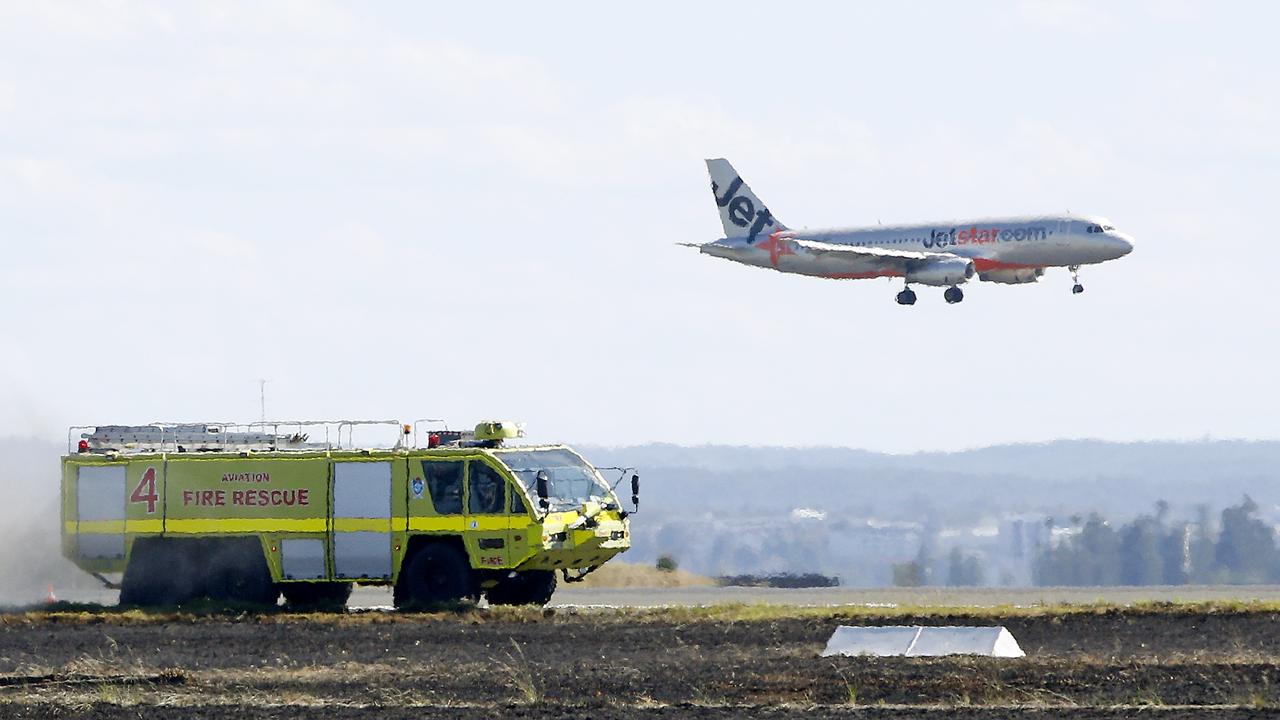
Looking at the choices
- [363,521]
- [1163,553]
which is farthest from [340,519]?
[1163,553]

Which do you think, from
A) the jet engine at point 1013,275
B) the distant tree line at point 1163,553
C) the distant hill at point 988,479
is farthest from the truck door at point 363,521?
A: the distant hill at point 988,479

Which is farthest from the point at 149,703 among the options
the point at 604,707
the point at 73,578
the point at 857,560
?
the point at 857,560

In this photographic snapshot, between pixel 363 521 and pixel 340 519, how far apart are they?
344 millimetres

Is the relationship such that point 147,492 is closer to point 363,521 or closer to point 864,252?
point 363,521

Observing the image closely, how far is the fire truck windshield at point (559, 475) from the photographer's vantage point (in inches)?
1133

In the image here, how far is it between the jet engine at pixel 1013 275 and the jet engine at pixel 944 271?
1164mm

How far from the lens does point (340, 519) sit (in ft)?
96.2

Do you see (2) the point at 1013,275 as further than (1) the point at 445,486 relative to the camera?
Yes

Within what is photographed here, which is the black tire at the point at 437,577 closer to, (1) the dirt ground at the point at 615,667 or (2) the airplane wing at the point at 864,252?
(1) the dirt ground at the point at 615,667

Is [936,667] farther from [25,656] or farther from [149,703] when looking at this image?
[25,656]

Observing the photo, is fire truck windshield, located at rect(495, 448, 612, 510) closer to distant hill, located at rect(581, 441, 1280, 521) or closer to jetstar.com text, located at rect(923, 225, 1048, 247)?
jetstar.com text, located at rect(923, 225, 1048, 247)

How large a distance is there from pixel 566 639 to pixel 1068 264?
4992cm

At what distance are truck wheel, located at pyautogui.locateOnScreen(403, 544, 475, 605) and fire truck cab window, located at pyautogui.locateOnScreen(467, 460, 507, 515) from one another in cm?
73

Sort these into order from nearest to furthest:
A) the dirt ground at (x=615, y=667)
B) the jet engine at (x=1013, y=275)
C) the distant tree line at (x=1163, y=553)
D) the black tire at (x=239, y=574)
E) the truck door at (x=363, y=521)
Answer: the dirt ground at (x=615, y=667), the truck door at (x=363, y=521), the black tire at (x=239, y=574), the jet engine at (x=1013, y=275), the distant tree line at (x=1163, y=553)
